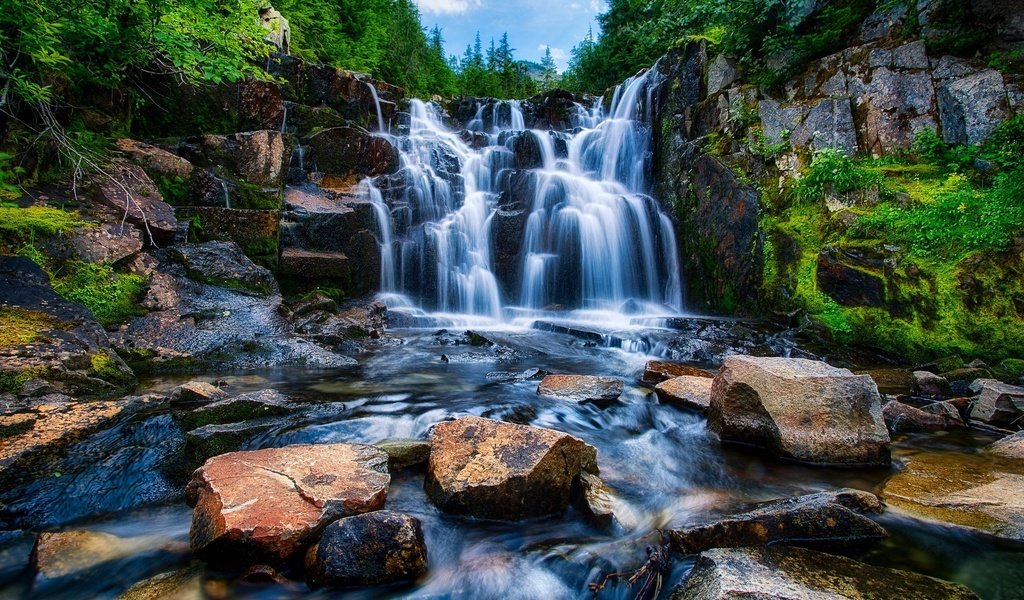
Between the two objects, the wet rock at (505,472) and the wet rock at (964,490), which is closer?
the wet rock at (964,490)

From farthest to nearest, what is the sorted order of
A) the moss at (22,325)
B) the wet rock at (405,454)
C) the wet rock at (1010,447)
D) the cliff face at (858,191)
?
the cliff face at (858,191)
the moss at (22,325)
the wet rock at (1010,447)
the wet rock at (405,454)

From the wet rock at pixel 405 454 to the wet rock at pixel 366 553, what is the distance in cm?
107

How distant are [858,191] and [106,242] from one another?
508 inches

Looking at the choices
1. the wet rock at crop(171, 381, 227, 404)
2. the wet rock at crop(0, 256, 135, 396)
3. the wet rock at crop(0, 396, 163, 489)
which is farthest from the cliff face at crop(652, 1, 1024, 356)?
the wet rock at crop(0, 256, 135, 396)

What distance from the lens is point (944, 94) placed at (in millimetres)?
8750

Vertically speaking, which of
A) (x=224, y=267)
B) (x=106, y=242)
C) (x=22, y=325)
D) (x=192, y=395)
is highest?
(x=106, y=242)

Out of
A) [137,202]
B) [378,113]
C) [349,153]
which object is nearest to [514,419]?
[137,202]

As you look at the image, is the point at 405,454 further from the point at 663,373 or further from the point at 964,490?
the point at 663,373

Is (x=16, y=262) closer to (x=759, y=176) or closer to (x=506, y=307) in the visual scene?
(x=506, y=307)

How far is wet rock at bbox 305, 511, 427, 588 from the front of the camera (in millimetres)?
2354

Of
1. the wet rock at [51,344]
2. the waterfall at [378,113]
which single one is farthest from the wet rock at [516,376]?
the waterfall at [378,113]

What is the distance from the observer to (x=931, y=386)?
5.97 metres

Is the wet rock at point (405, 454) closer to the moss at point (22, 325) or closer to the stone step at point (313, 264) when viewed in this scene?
the moss at point (22, 325)

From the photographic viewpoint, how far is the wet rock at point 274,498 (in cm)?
238
